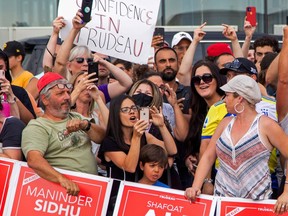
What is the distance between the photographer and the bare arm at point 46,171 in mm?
9422

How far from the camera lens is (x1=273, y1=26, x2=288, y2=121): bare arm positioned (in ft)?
30.1

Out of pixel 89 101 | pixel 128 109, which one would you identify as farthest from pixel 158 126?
pixel 89 101

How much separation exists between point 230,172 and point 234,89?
690 millimetres

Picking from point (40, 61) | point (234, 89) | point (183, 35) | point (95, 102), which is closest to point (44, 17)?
point (40, 61)

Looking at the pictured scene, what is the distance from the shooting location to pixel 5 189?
31.9ft

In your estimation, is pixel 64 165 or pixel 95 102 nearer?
pixel 64 165

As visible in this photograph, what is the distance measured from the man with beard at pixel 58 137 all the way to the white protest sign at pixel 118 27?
1410 mm

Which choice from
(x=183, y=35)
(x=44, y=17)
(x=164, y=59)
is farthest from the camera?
(x=44, y=17)

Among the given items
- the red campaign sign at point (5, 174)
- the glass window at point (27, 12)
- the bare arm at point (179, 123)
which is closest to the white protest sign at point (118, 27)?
the bare arm at point (179, 123)

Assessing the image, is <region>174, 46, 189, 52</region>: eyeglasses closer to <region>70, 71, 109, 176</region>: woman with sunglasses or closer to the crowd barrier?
<region>70, 71, 109, 176</region>: woman with sunglasses

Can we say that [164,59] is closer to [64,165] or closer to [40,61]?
[64,165]

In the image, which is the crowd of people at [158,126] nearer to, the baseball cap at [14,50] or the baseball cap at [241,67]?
the baseball cap at [241,67]

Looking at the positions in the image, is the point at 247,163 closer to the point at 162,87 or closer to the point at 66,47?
the point at 162,87

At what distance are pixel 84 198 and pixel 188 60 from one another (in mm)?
2588
